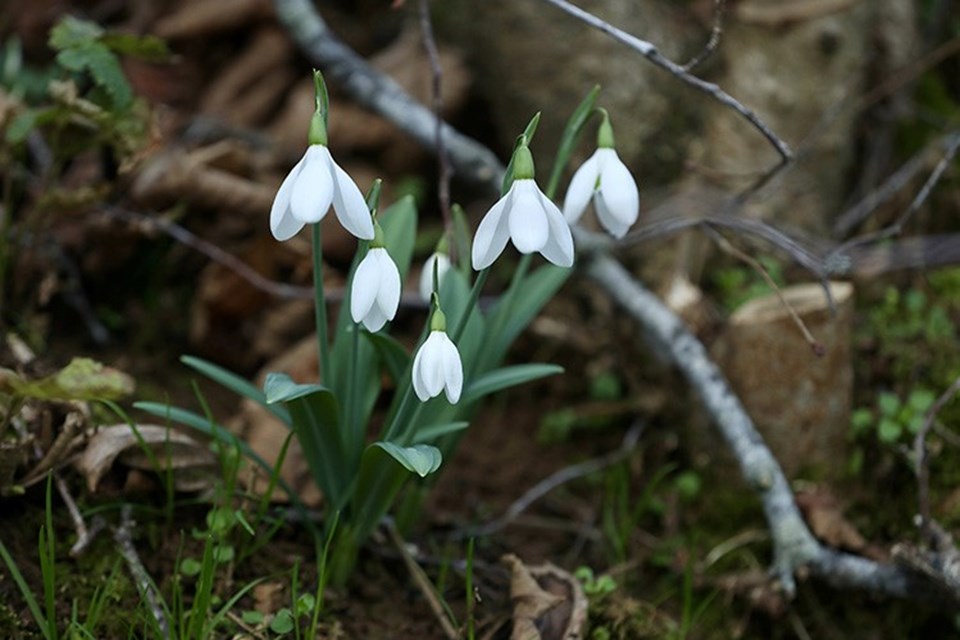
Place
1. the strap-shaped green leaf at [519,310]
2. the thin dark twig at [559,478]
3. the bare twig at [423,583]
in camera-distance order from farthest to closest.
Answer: the thin dark twig at [559,478] < the strap-shaped green leaf at [519,310] < the bare twig at [423,583]

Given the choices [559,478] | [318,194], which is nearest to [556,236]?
[318,194]

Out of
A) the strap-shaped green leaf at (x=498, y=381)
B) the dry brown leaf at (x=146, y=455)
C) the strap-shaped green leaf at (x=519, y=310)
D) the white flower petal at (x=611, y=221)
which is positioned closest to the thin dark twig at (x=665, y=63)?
the white flower petal at (x=611, y=221)

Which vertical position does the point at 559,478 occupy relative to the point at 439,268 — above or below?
below

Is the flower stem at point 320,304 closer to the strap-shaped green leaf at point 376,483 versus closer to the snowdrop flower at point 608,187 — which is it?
the strap-shaped green leaf at point 376,483

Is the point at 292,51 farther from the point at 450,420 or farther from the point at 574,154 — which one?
the point at 450,420

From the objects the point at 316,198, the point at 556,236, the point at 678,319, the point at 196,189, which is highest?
the point at 316,198

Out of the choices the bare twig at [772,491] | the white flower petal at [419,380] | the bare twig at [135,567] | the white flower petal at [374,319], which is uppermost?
the white flower petal at [374,319]

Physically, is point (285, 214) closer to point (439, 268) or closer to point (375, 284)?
point (375, 284)

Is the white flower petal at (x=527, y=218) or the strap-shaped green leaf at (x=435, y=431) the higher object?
the white flower petal at (x=527, y=218)
